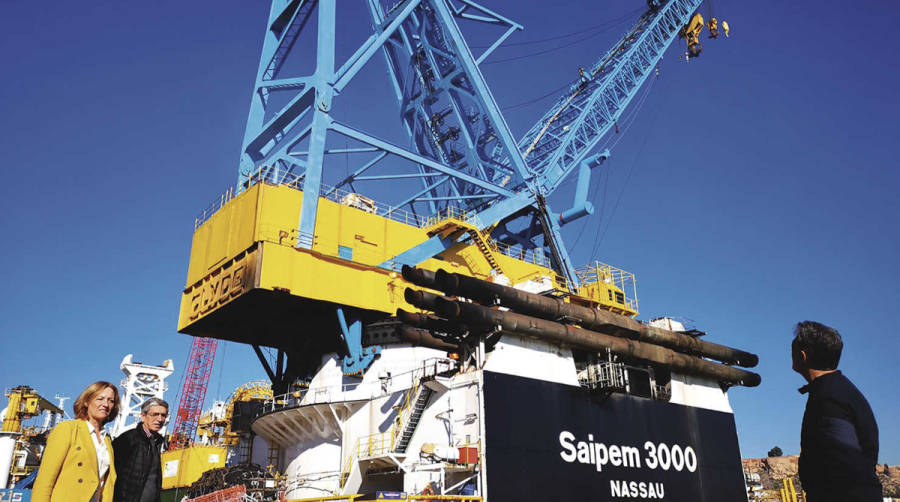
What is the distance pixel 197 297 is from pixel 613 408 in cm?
1825

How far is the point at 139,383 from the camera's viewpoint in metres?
42.7

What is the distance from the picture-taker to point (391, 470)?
22.2 m

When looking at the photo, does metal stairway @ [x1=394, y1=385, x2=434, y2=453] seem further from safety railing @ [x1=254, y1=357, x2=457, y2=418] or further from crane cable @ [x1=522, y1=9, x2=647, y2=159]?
crane cable @ [x1=522, y1=9, x2=647, y2=159]

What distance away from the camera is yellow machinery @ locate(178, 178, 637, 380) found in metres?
25.4

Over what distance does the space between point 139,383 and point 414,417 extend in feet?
94.7

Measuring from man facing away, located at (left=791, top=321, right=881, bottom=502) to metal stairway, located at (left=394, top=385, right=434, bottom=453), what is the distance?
690 inches

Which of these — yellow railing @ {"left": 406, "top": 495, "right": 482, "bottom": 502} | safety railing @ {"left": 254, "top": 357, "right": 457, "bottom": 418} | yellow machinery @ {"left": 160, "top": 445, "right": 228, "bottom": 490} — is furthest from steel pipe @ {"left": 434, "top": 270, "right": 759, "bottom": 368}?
yellow machinery @ {"left": 160, "top": 445, "right": 228, "bottom": 490}

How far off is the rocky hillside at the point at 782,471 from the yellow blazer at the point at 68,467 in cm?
6046

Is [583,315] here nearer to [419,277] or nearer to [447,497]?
[419,277]

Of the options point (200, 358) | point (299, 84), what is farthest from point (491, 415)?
point (200, 358)

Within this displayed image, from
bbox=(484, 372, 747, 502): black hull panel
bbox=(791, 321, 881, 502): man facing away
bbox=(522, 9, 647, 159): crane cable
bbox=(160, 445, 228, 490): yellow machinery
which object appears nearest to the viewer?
bbox=(791, 321, 881, 502): man facing away

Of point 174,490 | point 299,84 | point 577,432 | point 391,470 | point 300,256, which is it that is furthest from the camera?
point 174,490

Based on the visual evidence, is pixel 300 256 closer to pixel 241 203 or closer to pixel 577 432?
pixel 241 203

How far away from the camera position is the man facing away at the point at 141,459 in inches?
214
